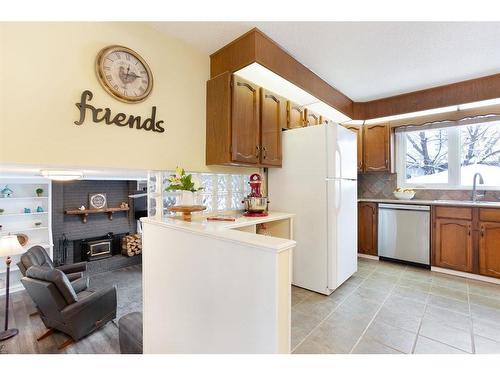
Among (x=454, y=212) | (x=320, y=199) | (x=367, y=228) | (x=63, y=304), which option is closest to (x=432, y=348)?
(x=320, y=199)

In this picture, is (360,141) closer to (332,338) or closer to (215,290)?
(332,338)

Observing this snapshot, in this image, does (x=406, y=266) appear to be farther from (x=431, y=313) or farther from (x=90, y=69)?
(x=90, y=69)

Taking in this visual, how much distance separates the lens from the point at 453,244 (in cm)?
289

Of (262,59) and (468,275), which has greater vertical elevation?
(262,59)

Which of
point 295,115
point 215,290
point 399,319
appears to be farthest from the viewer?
point 295,115

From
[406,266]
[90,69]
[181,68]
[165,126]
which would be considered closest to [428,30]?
[181,68]

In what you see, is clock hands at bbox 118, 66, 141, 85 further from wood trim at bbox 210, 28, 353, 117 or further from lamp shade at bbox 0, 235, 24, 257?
lamp shade at bbox 0, 235, 24, 257

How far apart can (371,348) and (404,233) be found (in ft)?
7.10

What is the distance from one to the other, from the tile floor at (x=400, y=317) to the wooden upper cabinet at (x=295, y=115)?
6.19ft

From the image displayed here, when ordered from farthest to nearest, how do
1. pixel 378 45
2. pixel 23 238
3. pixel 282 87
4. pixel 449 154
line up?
pixel 23 238, pixel 449 154, pixel 282 87, pixel 378 45
